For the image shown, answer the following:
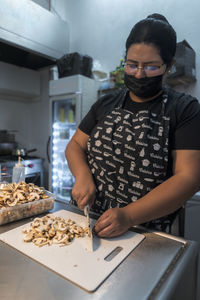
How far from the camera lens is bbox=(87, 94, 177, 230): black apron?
2.76 feet

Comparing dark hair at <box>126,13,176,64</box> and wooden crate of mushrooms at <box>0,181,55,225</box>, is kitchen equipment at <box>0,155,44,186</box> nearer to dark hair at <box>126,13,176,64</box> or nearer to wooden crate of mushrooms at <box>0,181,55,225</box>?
wooden crate of mushrooms at <box>0,181,55,225</box>

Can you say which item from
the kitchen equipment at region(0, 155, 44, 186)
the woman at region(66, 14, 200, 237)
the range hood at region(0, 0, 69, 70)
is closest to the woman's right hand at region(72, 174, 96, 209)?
the woman at region(66, 14, 200, 237)

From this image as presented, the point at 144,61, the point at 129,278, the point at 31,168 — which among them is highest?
the point at 144,61

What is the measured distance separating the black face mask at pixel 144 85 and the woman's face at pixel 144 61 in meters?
0.02

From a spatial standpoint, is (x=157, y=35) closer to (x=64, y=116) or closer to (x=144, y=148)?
(x=144, y=148)

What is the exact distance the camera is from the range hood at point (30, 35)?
2.37 m

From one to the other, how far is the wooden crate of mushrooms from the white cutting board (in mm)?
76

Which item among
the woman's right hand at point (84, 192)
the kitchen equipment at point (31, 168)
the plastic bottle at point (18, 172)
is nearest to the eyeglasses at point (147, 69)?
the woman's right hand at point (84, 192)

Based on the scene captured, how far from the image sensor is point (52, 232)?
709 mm

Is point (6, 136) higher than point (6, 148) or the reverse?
higher

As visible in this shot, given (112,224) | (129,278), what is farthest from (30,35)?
(129,278)

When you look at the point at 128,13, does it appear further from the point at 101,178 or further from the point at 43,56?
the point at 101,178

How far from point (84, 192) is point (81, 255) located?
0.95 feet

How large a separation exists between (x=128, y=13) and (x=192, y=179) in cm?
252
